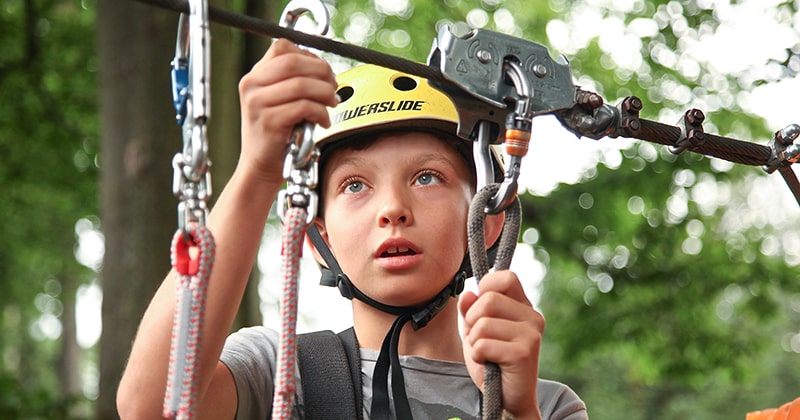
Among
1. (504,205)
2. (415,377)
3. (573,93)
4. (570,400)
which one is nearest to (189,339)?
(504,205)

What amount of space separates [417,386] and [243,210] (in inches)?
43.3

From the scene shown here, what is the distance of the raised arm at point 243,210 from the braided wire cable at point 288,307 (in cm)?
18

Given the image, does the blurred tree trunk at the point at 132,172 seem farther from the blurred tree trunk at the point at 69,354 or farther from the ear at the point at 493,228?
the blurred tree trunk at the point at 69,354

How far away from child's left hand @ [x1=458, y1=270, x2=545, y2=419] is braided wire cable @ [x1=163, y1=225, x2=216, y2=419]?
0.62 metres

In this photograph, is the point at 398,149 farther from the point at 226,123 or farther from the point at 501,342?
the point at 226,123

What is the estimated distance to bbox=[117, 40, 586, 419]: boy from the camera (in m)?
2.32

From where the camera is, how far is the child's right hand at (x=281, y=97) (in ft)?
6.41

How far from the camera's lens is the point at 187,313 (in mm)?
1737

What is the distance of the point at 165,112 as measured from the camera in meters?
6.39

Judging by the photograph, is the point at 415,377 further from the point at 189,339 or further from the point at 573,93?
the point at 189,339

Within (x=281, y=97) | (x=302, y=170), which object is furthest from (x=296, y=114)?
(x=302, y=170)

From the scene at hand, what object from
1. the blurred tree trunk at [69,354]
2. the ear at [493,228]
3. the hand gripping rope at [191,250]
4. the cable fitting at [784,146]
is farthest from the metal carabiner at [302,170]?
the blurred tree trunk at [69,354]

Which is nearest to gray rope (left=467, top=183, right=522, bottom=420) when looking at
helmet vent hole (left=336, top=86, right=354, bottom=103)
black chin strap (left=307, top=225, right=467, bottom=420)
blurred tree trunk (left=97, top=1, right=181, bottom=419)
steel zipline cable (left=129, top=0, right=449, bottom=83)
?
steel zipline cable (left=129, top=0, right=449, bottom=83)

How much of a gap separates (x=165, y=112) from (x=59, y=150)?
4.85m
